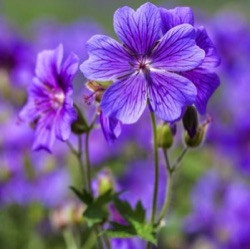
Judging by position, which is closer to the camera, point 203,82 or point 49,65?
point 203,82

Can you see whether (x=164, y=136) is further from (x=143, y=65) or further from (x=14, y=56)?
(x=14, y=56)

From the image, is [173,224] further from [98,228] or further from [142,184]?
[98,228]

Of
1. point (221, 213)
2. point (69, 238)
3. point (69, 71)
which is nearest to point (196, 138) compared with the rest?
point (69, 71)

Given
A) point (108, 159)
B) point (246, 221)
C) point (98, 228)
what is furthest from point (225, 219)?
point (98, 228)

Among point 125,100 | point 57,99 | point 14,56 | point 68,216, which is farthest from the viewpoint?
point 14,56

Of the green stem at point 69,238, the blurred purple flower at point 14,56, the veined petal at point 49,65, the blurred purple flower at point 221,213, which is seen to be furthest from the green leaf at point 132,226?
the blurred purple flower at point 14,56

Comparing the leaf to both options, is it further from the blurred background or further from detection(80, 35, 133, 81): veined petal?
the blurred background

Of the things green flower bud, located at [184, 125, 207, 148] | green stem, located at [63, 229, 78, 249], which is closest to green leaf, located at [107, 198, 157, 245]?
green flower bud, located at [184, 125, 207, 148]
